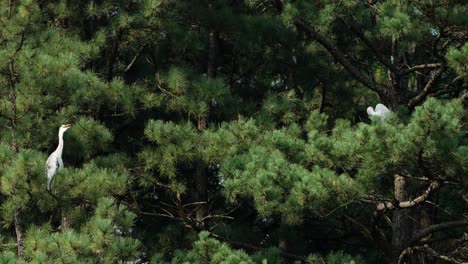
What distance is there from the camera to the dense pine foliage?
6.71 metres

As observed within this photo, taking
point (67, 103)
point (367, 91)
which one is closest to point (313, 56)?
→ point (367, 91)

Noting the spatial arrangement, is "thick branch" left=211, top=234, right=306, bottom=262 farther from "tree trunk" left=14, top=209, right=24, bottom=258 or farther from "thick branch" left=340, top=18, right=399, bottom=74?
"thick branch" left=340, top=18, right=399, bottom=74

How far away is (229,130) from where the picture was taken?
7.71 meters

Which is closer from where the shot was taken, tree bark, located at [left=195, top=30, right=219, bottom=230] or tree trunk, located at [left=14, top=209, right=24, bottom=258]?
tree trunk, located at [left=14, top=209, right=24, bottom=258]

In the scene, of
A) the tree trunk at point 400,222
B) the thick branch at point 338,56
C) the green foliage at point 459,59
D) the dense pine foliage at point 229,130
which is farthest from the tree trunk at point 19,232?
the green foliage at point 459,59

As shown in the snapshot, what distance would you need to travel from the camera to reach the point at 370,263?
8.90 m

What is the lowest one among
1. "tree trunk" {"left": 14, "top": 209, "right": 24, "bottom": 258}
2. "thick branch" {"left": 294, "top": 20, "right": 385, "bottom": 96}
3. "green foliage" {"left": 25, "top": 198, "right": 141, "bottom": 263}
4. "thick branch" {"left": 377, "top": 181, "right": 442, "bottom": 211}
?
"tree trunk" {"left": 14, "top": 209, "right": 24, "bottom": 258}

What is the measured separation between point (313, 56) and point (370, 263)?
185 centimetres

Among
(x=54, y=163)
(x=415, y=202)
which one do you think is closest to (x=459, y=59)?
(x=415, y=202)

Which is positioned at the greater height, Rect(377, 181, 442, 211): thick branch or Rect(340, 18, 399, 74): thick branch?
Rect(340, 18, 399, 74): thick branch

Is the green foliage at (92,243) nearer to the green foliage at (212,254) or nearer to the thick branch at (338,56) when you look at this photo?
the green foliage at (212,254)

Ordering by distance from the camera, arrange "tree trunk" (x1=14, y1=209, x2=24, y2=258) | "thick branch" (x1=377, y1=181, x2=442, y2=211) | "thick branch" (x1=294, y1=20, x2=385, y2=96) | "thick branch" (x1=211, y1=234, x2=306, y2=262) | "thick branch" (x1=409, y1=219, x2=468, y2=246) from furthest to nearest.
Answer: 1. "thick branch" (x1=294, y1=20, x2=385, y2=96)
2. "thick branch" (x1=211, y1=234, x2=306, y2=262)
3. "thick branch" (x1=409, y1=219, x2=468, y2=246)
4. "tree trunk" (x1=14, y1=209, x2=24, y2=258)
5. "thick branch" (x1=377, y1=181, x2=442, y2=211)

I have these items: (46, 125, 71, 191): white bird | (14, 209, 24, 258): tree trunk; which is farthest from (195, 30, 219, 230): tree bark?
(14, 209, 24, 258): tree trunk

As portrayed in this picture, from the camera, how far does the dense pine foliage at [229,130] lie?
6715mm
